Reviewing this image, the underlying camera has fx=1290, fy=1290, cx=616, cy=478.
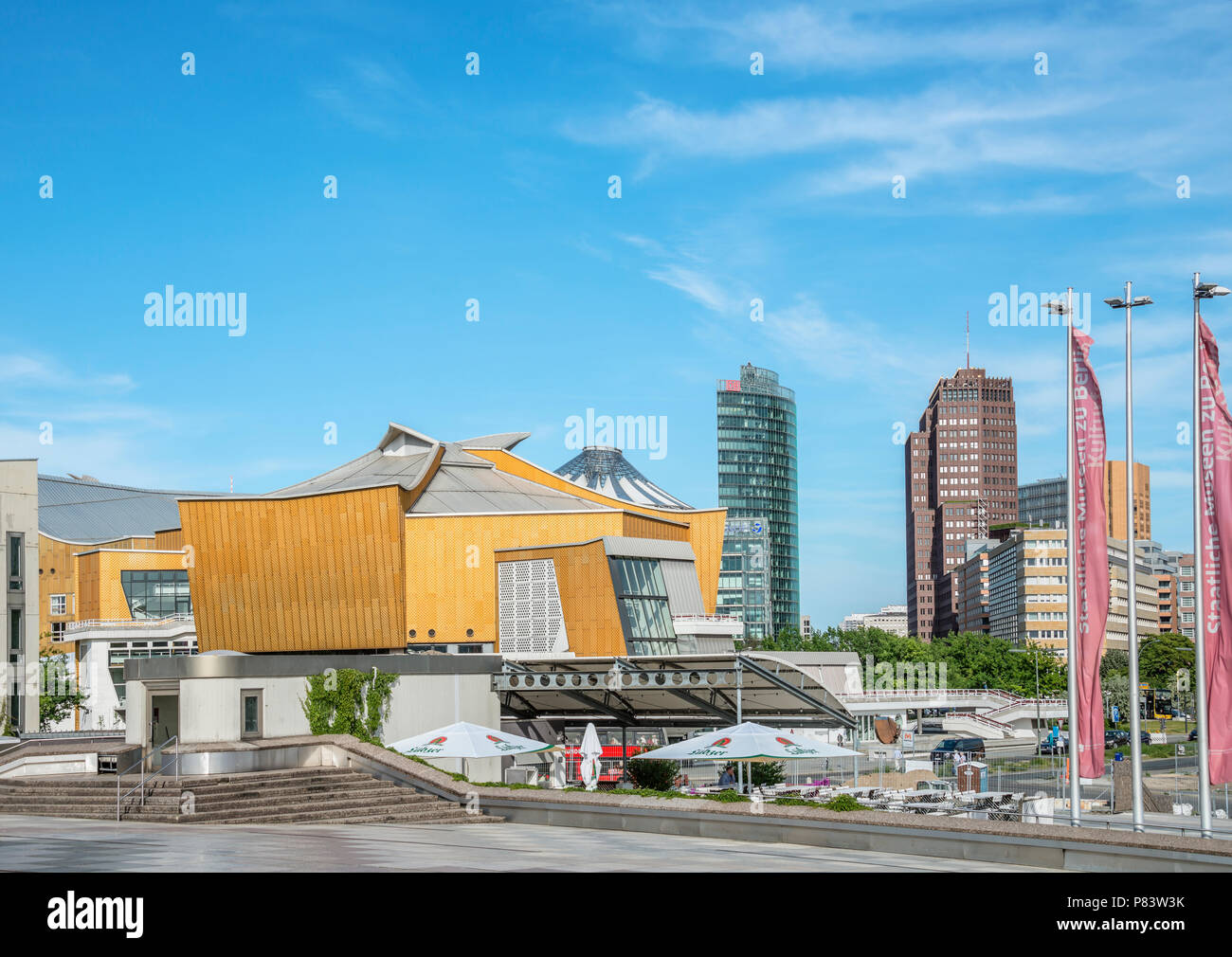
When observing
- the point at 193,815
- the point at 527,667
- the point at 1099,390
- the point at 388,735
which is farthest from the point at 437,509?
the point at 1099,390

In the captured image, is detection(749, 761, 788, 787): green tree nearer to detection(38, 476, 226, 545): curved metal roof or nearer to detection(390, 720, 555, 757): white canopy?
detection(390, 720, 555, 757): white canopy

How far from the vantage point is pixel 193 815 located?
29250 millimetres

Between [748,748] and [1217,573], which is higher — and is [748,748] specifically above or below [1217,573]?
below

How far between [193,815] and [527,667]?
17.8 metres

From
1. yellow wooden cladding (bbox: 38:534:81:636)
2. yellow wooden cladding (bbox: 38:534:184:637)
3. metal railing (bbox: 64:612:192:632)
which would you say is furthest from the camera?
yellow wooden cladding (bbox: 38:534:81:636)

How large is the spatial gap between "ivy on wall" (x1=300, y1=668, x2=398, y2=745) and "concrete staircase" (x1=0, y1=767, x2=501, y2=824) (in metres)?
4.61

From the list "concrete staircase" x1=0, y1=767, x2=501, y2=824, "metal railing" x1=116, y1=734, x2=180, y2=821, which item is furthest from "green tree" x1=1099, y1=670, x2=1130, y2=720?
"metal railing" x1=116, y1=734, x2=180, y2=821

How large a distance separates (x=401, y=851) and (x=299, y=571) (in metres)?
56.7

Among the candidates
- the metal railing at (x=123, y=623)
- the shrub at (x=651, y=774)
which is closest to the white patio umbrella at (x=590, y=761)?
the shrub at (x=651, y=774)

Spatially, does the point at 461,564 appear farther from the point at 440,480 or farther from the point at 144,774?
the point at 144,774

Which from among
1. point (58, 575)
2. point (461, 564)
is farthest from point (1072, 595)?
point (58, 575)

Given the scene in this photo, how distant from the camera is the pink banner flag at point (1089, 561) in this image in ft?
90.3

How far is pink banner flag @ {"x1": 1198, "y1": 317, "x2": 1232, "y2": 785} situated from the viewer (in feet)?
81.1

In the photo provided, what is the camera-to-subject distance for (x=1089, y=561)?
27.6 meters
